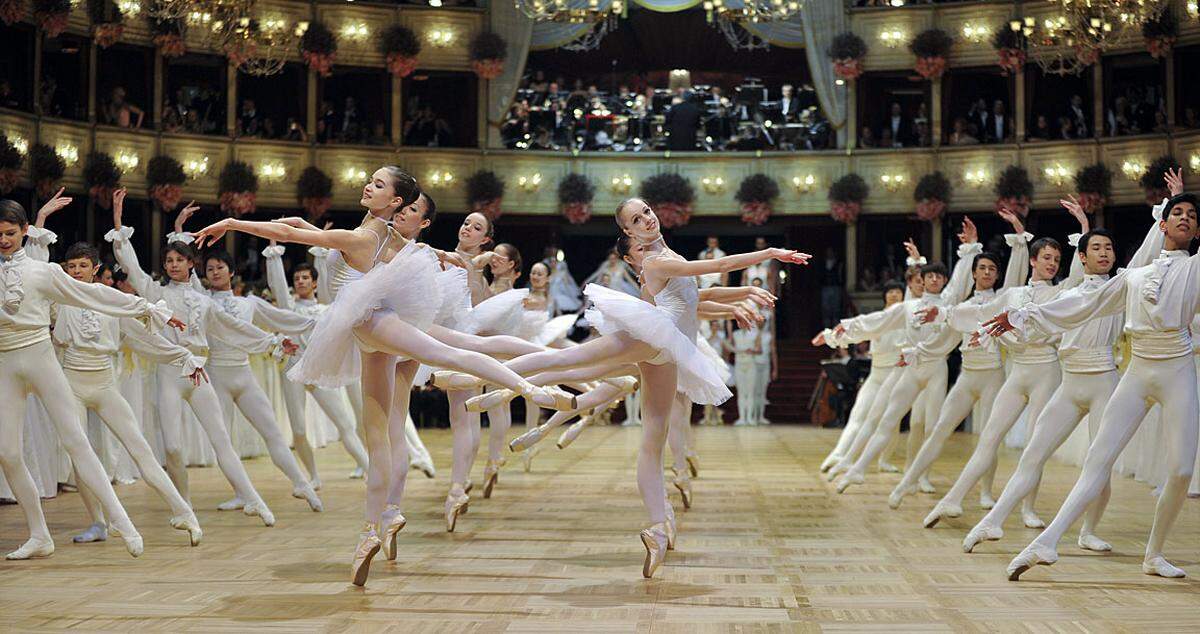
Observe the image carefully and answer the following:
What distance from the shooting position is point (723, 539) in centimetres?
707

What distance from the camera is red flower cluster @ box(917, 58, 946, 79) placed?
872 inches

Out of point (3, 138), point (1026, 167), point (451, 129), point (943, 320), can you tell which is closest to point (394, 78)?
point (451, 129)

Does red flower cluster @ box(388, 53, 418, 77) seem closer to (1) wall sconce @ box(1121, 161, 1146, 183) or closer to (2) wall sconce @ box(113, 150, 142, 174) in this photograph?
(2) wall sconce @ box(113, 150, 142, 174)

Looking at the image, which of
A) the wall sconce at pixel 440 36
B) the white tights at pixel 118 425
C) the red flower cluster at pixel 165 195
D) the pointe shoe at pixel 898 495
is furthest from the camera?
the wall sconce at pixel 440 36

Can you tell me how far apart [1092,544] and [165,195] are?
55.6ft

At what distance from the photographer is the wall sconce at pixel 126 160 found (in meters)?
19.9

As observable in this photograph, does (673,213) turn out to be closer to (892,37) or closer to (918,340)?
(892,37)

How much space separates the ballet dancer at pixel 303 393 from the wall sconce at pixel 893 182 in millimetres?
14320

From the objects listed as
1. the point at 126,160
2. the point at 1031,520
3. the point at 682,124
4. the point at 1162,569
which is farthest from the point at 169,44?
the point at 1162,569

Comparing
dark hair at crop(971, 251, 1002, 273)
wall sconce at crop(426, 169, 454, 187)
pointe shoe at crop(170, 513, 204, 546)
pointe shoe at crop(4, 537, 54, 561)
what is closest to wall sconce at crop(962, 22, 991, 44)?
wall sconce at crop(426, 169, 454, 187)

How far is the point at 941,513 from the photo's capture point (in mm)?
7395

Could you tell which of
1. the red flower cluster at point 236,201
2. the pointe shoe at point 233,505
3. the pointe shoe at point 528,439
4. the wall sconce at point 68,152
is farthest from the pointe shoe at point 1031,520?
the red flower cluster at point 236,201

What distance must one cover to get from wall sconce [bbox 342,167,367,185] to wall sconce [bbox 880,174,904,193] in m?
9.02

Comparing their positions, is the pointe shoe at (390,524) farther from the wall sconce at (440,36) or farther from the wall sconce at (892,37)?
the wall sconce at (892,37)
